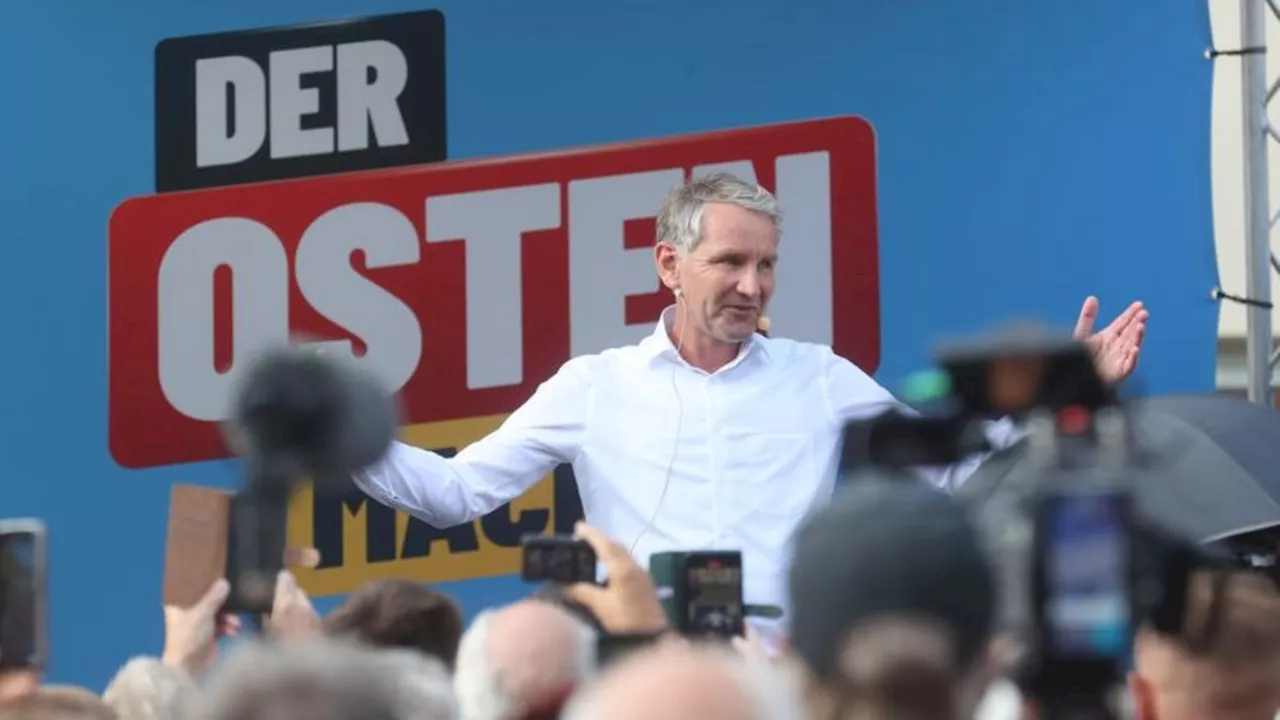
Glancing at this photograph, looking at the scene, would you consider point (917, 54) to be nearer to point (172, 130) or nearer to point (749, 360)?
point (749, 360)

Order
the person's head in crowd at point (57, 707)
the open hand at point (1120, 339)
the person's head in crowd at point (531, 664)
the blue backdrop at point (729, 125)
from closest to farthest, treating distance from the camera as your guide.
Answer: the person's head in crowd at point (57, 707) → the person's head in crowd at point (531, 664) → the open hand at point (1120, 339) → the blue backdrop at point (729, 125)

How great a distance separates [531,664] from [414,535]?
254 cm

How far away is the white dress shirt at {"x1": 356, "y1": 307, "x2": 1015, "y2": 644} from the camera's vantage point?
13.1 ft

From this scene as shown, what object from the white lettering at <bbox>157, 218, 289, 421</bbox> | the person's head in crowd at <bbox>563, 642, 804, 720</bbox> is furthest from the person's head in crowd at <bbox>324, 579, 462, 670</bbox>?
the white lettering at <bbox>157, 218, 289, 421</bbox>

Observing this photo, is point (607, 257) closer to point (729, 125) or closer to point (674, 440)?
point (729, 125)

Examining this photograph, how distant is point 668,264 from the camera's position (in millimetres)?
4238

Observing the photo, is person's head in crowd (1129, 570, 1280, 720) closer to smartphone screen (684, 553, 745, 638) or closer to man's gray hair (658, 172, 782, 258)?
smartphone screen (684, 553, 745, 638)

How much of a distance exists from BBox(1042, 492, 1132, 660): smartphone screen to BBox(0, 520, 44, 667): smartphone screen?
122 centimetres

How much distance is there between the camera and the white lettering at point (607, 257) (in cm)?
454

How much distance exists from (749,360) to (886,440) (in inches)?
94.9

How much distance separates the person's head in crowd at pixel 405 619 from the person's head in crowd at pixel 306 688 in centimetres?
113

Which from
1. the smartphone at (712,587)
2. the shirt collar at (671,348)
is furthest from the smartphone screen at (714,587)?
the shirt collar at (671,348)

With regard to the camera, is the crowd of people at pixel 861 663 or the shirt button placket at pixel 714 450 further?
the shirt button placket at pixel 714 450

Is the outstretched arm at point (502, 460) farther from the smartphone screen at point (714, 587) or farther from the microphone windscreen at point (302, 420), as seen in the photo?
the microphone windscreen at point (302, 420)
